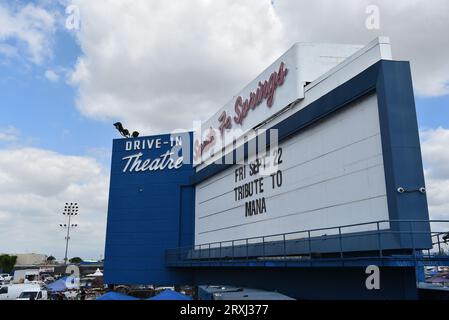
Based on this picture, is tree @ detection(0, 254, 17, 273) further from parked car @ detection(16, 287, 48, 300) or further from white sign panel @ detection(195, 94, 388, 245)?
white sign panel @ detection(195, 94, 388, 245)

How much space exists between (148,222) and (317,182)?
20.7 meters

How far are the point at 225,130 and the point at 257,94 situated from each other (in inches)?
213

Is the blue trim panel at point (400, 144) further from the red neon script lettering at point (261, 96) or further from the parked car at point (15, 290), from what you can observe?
the parked car at point (15, 290)

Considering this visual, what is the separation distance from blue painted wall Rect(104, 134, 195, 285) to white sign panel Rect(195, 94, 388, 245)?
7.86 meters

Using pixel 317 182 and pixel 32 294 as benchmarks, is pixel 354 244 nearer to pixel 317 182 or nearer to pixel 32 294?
pixel 317 182

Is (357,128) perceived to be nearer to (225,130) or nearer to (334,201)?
(334,201)

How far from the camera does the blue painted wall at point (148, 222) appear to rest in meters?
34.8

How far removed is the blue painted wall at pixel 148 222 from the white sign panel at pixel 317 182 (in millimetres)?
7858

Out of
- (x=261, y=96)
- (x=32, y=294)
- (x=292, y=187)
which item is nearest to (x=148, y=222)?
(x=32, y=294)

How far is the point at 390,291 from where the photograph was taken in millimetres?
13672

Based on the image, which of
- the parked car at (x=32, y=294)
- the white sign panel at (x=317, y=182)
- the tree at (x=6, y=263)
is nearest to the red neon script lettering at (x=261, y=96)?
the white sign panel at (x=317, y=182)

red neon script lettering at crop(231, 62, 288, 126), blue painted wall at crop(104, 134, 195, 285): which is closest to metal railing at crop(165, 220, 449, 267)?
red neon script lettering at crop(231, 62, 288, 126)
